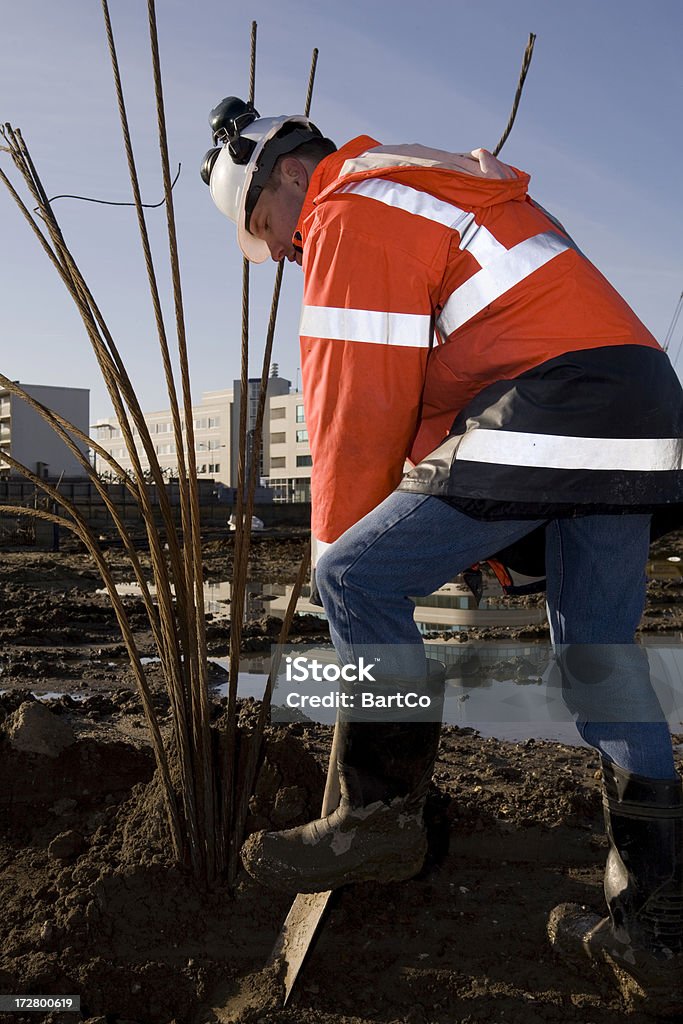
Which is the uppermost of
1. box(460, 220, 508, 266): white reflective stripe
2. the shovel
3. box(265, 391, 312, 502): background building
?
box(265, 391, 312, 502): background building

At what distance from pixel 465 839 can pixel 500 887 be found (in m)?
0.23

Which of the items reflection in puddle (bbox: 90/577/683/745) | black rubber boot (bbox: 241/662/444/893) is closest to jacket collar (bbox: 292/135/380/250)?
black rubber boot (bbox: 241/662/444/893)

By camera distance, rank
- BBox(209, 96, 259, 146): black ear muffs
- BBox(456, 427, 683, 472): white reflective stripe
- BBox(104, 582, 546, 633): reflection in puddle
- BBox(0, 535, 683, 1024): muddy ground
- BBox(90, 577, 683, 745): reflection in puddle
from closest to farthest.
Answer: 1. BBox(456, 427, 683, 472): white reflective stripe
2. BBox(0, 535, 683, 1024): muddy ground
3. BBox(209, 96, 259, 146): black ear muffs
4. BBox(90, 577, 683, 745): reflection in puddle
5. BBox(104, 582, 546, 633): reflection in puddle

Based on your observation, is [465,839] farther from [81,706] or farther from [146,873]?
[81,706]

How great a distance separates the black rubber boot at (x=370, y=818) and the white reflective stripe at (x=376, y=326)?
71 centimetres

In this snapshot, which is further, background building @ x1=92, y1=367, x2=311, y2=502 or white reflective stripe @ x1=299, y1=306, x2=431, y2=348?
background building @ x1=92, y1=367, x2=311, y2=502

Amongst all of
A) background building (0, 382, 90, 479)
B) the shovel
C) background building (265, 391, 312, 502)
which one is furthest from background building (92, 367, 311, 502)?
the shovel

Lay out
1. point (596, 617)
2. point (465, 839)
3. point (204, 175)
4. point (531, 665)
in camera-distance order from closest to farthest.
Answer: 1. point (596, 617)
2. point (204, 175)
3. point (465, 839)
4. point (531, 665)

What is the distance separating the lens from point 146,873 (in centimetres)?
219

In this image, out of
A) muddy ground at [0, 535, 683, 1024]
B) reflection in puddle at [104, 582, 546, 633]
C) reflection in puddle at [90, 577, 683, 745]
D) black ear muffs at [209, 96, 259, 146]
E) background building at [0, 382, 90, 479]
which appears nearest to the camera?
muddy ground at [0, 535, 683, 1024]

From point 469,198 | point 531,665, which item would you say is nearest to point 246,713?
point 469,198

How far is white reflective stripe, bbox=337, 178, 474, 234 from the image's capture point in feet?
5.34

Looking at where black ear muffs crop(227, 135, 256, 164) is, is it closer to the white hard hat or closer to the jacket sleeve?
the white hard hat

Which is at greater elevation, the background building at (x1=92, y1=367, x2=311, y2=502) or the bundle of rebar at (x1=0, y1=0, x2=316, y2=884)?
the background building at (x1=92, y1=367, x2=311, y2=502)
